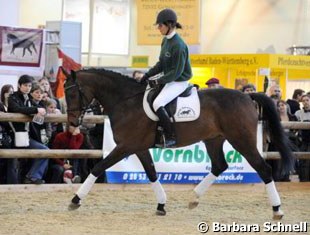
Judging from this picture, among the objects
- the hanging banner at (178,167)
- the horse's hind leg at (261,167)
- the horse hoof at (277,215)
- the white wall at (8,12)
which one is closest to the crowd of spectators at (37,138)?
the hanging banner at (178,167)

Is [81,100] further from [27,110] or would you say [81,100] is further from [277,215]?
[277,215]

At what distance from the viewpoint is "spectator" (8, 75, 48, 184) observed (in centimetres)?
944

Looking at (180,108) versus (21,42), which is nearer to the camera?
(180,108)

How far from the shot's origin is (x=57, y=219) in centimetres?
761

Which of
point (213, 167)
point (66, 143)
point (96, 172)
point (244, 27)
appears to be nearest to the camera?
point (96, 172)

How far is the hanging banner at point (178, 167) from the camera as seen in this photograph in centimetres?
1030

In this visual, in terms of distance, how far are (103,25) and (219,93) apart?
15477 millimetres

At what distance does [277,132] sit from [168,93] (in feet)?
5.09

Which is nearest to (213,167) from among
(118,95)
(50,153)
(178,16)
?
(118,95)

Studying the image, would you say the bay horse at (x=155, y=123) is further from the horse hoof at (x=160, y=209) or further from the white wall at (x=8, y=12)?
the white wall at (x=8, y=12)

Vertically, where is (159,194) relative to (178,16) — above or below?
below

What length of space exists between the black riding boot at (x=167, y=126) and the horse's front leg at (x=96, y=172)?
58 cm

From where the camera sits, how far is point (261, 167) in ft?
26.6

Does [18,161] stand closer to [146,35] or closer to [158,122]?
[158,122]
